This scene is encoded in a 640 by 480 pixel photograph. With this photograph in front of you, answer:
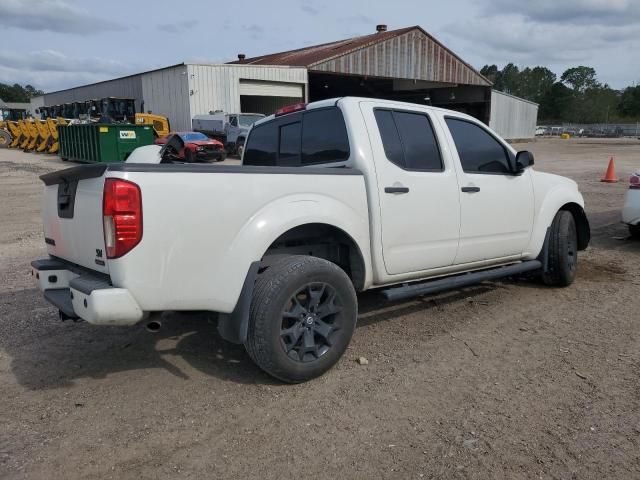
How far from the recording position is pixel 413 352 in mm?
4145

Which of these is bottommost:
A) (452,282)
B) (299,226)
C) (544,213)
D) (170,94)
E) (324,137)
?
(452,282)

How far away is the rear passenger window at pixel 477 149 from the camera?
15.4 ft

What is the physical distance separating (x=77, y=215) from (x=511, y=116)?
47.2 metres

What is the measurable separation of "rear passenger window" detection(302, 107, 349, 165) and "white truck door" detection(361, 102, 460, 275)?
0.22 m

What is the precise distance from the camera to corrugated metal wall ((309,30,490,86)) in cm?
3203

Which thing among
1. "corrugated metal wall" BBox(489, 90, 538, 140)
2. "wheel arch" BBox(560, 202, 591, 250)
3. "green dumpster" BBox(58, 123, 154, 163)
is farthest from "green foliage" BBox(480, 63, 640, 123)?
"wheel arch" BBox(560, 202, 591, 250)

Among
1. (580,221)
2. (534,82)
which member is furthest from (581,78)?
(580,221)

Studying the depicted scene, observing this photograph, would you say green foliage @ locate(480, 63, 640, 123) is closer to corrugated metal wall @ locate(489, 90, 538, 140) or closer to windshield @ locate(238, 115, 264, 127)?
corrugated metal wall @ locate(489, 90, 538, 140)

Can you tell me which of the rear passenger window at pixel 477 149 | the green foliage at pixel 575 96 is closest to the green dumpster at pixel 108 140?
the rear passenger window at pixel 477 149

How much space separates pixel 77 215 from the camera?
3393mm

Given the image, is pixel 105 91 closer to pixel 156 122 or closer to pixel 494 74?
pixel 156 122

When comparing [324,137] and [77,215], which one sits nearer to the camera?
[77,215]

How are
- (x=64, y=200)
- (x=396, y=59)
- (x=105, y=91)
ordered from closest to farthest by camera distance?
(x=64, y=200) < (x=396, y=59) < (x=105, y=91)

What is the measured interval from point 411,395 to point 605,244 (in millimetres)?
5872
